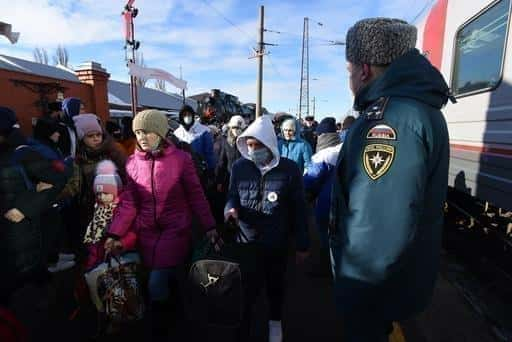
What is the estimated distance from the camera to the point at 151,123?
232cm

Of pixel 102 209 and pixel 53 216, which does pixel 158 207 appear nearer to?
pixel 102 209

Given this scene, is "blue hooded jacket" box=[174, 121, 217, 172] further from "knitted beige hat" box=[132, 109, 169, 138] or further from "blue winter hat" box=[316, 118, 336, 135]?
"knitted beige hat" box=[132, 109, 169, 138]

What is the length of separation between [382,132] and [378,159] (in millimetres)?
100

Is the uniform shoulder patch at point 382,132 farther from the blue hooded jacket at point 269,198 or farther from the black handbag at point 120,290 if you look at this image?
the black handbag at point 120,290

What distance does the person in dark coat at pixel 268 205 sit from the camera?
238 centimetres

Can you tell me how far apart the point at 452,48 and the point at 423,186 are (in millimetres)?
3719

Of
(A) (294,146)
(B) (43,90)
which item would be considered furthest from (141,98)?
(A) (294,146)

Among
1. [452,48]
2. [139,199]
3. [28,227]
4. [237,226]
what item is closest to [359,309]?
[237,226]

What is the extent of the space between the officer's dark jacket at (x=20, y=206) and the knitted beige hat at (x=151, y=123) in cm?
77

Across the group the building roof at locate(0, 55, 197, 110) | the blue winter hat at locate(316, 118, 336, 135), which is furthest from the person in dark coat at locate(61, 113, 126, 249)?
the building roof at locate(0, 55, 197, 110)

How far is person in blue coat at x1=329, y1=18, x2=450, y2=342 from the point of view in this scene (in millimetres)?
1094

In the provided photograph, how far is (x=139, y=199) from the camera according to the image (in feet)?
7.86

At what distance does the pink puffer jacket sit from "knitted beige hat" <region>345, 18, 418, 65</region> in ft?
5.06

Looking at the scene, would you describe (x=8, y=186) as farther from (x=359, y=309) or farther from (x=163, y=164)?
(x=359, y=309)
